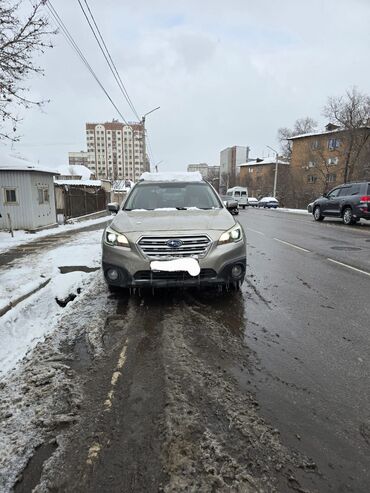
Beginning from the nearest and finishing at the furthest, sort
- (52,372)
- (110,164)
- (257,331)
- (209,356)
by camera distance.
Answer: (52,372), (209,356), (257,331), (110,164)

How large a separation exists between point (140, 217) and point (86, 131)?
58.0 m

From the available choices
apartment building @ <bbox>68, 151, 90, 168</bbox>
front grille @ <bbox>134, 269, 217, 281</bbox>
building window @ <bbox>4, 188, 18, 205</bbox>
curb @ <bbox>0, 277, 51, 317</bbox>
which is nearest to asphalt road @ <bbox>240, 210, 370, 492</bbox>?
front grille @ <bbox>134, 269, 217, 281</bbox>

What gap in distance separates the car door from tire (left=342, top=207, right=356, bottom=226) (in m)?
0.62

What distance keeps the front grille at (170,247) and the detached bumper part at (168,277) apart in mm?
231

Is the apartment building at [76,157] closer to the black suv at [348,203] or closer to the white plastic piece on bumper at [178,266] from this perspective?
the black suv at [348,203]

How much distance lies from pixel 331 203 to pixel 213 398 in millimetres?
18204

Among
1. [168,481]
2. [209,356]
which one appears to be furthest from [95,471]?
[209,356]

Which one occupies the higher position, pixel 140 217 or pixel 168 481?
pixel 140 217

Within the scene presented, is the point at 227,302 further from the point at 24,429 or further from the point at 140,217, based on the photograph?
the point at 24,429

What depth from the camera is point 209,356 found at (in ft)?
11.1

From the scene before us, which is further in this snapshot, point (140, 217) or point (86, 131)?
point (86, 131)

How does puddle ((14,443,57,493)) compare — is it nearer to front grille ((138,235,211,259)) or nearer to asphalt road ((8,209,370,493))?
asphalt road ((8,209,370,493))

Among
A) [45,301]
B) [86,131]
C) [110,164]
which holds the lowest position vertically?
[45,301]

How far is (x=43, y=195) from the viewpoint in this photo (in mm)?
16859
